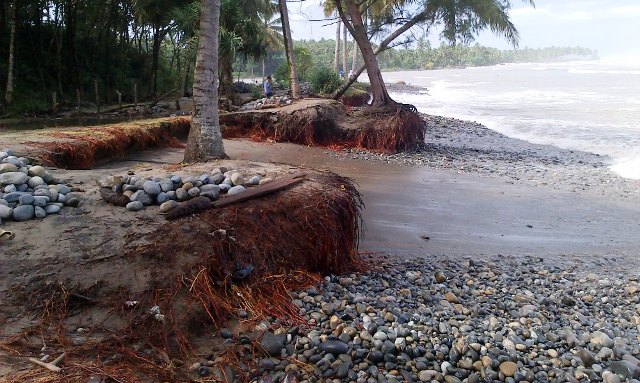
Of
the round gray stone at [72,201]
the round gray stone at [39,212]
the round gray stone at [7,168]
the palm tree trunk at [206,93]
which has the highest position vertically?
the palm tree trunk at [206,93]

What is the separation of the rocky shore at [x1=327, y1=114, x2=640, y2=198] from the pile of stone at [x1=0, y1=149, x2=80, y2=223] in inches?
344

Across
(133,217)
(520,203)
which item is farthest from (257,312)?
(520,203)

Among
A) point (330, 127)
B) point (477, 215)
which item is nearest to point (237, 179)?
point (477, 215)

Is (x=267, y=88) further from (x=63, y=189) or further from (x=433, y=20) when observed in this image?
(x=63, y=189)

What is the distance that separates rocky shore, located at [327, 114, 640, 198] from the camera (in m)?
11.3

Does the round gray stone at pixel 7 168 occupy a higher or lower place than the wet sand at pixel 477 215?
higher

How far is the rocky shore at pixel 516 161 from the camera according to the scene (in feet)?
37.0

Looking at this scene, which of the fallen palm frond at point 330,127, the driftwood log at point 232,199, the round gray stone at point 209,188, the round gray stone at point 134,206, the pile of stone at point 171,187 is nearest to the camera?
the driftwood log at point 232,199

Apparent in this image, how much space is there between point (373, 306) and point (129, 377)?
2086 mm

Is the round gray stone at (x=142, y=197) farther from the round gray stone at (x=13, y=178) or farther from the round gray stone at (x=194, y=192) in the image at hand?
the round gray stone at (x=13, y=178)

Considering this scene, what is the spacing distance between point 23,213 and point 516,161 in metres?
12.7

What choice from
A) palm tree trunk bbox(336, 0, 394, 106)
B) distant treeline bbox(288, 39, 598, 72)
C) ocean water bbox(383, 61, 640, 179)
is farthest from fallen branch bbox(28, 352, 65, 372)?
distant treeline bbox(288, 39, 598, 72)

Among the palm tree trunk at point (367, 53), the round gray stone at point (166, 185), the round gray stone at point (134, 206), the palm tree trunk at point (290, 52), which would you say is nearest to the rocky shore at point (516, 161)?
the palm tree trunk at point (367, 53)

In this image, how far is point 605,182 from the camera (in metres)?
11.7
